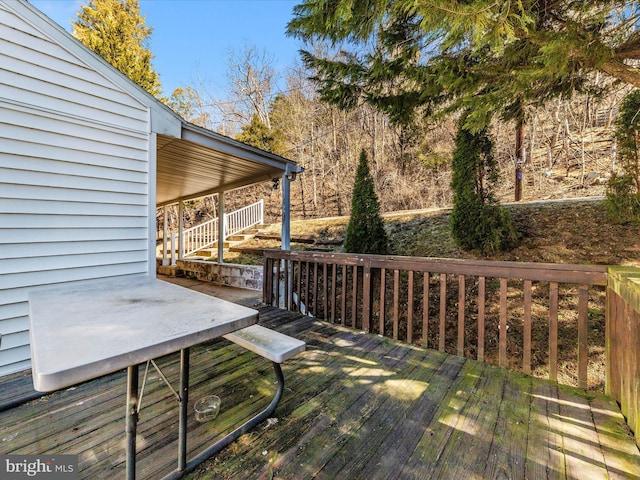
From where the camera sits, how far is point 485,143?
4.92m

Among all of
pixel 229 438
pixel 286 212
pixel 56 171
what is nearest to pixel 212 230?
pixel 286 212

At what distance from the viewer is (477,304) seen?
335cm

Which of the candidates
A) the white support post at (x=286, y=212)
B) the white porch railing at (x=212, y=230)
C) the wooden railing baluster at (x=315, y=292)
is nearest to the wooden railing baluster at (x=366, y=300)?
the wooden railing baluster at (x=315, y=292)

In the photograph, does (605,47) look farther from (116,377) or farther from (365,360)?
(116,377)

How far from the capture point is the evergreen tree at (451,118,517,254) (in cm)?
485

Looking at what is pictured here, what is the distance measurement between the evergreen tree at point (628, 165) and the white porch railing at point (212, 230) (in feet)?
29.9

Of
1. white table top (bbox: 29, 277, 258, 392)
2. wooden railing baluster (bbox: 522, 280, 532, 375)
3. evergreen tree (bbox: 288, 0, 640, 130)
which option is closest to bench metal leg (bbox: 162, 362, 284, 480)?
white table top (bbox: 29, 277, 258, 392)

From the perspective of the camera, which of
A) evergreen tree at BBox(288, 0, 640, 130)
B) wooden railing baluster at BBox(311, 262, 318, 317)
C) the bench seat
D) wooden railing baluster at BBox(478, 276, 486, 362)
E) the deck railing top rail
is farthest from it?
wooden railing baluster at BBox(311, 262, 318, 317)

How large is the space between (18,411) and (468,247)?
5.83 meters

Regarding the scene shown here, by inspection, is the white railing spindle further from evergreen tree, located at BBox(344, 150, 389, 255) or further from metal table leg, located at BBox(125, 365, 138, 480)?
metal table leg, located at BBox(125, 365, 138, 480)

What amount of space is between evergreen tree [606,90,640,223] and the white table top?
580 centimetres

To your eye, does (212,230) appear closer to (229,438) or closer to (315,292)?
(315,292)

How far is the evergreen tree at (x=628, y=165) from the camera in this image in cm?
408

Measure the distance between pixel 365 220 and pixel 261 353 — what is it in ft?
12.5
